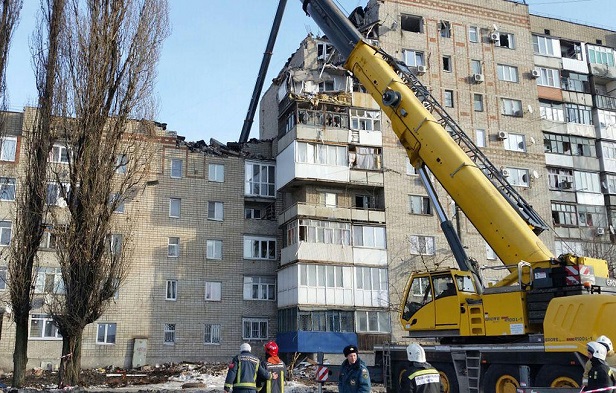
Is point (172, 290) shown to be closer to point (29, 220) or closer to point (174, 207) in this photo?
point (174, 207)

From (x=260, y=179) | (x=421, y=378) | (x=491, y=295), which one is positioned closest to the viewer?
(x=421, y=378)

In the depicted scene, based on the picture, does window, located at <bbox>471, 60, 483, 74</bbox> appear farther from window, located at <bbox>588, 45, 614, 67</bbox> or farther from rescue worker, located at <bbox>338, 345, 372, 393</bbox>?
rescue worker, located at <bbox>338, 345, 372, 393</bbox>

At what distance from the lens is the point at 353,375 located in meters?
8.32

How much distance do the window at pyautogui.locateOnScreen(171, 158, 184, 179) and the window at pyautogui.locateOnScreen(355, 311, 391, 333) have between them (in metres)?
12.0

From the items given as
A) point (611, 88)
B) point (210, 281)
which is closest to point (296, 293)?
point (210, 281)

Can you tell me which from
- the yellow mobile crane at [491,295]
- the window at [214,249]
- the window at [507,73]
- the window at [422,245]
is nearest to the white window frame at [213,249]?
the window at [214,249]

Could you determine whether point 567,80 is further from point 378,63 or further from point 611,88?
point 378,63

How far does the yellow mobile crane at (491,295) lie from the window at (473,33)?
22588 millimetres

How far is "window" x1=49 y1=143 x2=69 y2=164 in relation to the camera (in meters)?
19.8

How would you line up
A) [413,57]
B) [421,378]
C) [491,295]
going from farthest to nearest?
1. [413,57]
2. [491,295]
3. [421,378]

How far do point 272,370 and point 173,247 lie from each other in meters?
23.7

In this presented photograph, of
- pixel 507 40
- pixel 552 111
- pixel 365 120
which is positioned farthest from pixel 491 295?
pixel 507 40

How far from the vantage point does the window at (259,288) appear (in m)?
32.9

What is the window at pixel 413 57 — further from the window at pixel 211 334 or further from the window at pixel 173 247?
the window at pixel 211 334
